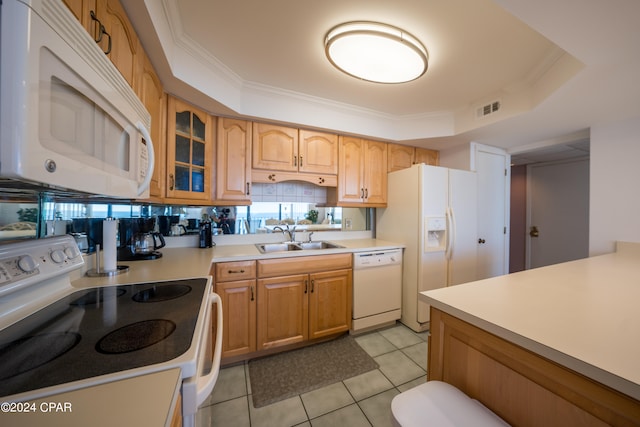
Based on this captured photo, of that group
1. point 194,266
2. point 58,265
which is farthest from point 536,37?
point 58,265

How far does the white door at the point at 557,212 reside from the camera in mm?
3352

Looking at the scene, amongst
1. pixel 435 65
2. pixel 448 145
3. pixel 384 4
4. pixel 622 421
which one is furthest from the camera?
pixel 448 145

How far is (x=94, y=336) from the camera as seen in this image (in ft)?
2.11

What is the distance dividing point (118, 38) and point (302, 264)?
1737 millimetres

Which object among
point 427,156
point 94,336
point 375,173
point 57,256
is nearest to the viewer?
point 94,336

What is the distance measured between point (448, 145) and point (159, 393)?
11.0ft

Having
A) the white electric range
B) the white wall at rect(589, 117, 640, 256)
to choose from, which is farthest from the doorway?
the white electric range

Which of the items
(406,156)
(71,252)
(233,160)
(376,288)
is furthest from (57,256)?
(406,156)

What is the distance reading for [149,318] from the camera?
76 centimetres

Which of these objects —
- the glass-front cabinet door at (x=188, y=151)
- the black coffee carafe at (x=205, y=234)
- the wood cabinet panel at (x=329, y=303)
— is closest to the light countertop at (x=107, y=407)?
the glass-front cabinet door at (x=188, y=151)

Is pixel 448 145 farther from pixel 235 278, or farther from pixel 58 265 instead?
pixel 58 265

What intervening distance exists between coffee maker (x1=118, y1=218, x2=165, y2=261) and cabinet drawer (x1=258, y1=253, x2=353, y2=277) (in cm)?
79

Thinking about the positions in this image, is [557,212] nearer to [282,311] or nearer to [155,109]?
[282,311]

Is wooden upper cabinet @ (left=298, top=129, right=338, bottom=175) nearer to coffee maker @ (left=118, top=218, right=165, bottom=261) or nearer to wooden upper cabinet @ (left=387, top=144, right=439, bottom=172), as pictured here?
wooden upper cabinet @ (left=387, top=144, right=439, bottom=172)
